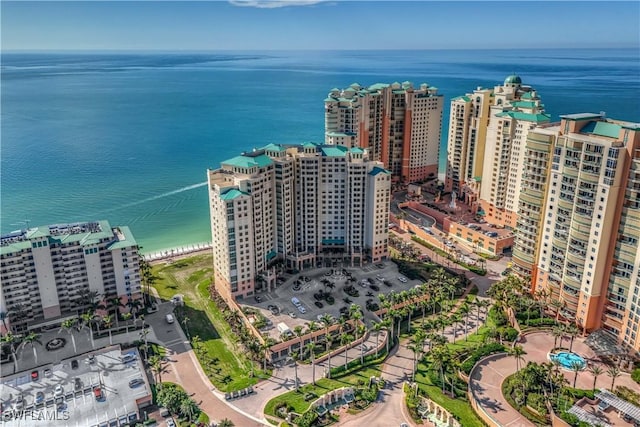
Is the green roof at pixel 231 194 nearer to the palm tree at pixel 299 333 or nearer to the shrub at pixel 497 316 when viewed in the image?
the palm tree at pixel 299 333

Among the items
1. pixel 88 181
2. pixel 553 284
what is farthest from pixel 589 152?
pixel 88 181

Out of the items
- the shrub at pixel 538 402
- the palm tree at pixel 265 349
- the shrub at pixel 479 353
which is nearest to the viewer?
the shrub at pixel 538 402

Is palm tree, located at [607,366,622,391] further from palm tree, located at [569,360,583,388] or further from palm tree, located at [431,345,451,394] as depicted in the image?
palm tree, located at [431,345,451,394]

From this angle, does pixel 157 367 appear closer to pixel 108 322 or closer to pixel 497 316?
pixel 108 322

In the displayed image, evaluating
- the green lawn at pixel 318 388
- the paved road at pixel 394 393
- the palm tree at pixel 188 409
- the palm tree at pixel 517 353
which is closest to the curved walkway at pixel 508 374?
the palm tree at pixel 517 353

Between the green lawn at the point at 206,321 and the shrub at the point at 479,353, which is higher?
the shrub at the point at 479,353

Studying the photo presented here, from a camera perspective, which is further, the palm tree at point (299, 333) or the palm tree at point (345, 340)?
the palm tree at point (299, 333)
